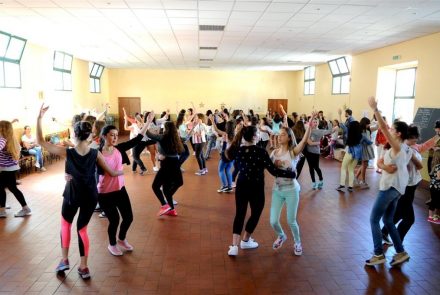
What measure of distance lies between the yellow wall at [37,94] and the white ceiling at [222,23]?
0.63 meters

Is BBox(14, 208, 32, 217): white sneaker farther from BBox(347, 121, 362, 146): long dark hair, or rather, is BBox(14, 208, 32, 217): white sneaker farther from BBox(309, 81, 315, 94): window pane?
BBox(309, 81, 315, 94): window pane

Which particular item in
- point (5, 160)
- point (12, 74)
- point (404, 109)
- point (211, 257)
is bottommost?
point (211, 257)

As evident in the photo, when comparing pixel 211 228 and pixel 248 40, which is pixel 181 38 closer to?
pixel 248 40

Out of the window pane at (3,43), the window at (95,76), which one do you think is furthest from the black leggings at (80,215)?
the window at (95,76)

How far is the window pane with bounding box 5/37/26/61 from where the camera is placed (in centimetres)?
911

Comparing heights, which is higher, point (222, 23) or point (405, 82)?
point (222, 23)

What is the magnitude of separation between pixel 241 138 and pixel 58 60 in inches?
431

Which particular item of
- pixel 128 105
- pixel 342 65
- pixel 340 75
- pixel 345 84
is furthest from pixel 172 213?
pixel 128 105

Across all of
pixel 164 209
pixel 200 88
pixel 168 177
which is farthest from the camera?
pixel 200 88

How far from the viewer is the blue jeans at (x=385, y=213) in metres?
3.54

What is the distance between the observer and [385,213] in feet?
12.1

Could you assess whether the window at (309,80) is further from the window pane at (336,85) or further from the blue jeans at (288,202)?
the blue jeans at (288,202)

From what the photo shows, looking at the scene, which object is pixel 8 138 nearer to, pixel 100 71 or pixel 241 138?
pixel 241 138

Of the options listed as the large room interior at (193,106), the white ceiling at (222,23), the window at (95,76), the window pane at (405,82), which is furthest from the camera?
the window at (95,76)
